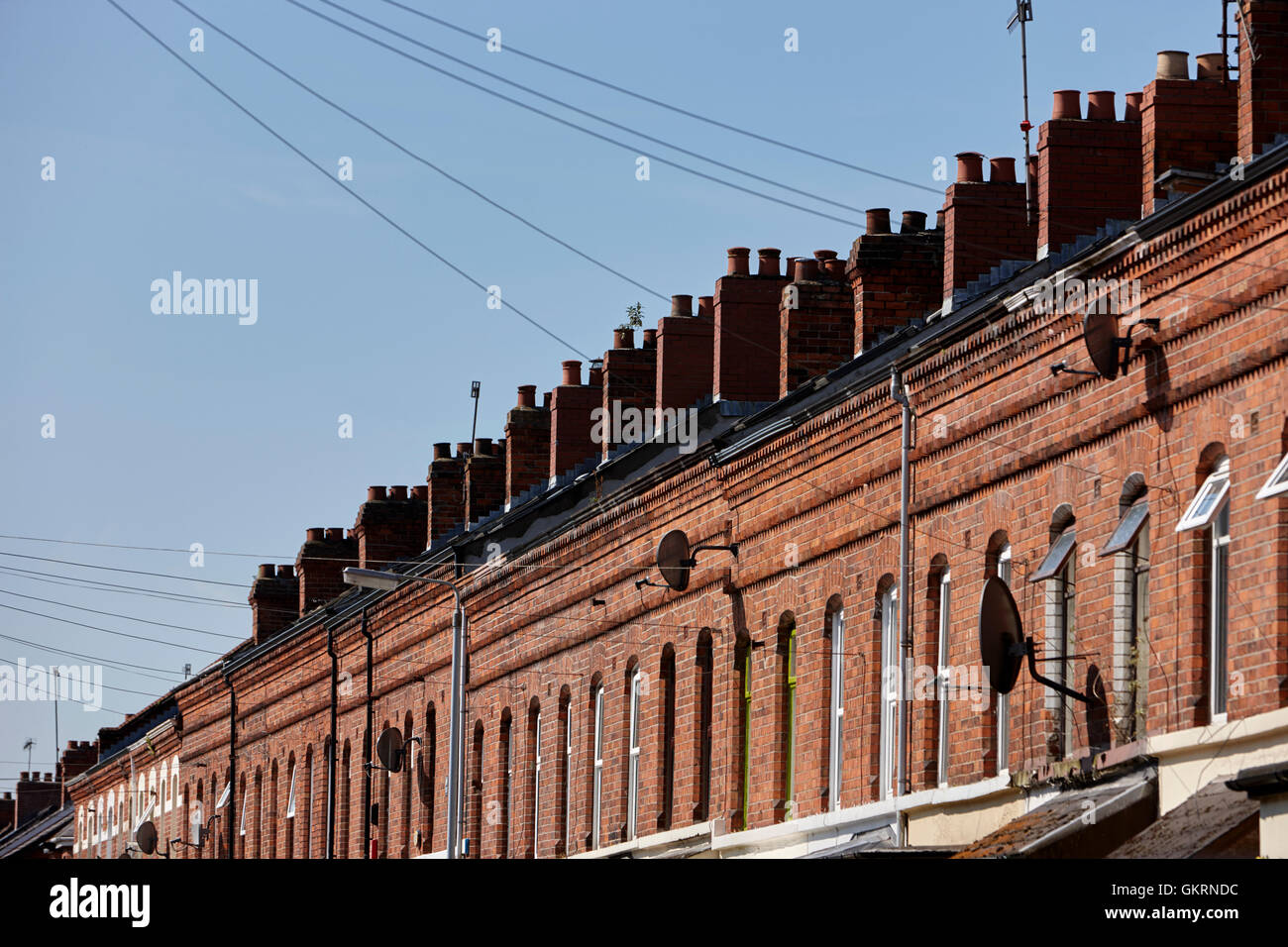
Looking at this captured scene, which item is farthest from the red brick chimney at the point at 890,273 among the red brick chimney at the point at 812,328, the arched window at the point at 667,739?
the arched window at the point at 667,739

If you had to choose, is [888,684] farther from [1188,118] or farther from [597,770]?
[597,770]

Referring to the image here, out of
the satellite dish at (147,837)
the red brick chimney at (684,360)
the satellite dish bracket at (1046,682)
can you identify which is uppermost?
the red brick chimney at (684,360)

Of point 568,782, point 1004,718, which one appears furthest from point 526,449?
point 1004,718

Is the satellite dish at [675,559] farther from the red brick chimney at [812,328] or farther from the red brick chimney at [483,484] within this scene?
the red brick chimney at [483,484]

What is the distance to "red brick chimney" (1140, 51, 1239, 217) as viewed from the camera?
24859 mm

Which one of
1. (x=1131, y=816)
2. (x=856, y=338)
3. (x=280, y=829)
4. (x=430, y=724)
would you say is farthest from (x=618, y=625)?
(x=280, y=829)

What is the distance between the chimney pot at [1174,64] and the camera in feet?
84.1

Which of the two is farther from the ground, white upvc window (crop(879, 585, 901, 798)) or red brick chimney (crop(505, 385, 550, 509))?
red brick chimney (crop(505, 385, 550, 509))

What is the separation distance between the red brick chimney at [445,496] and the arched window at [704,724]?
1891cm

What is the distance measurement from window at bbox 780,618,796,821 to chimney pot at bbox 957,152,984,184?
5577mm

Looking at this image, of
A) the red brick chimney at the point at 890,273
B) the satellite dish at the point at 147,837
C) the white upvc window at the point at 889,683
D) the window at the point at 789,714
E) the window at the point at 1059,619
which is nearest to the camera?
the window at the point at 1059,619

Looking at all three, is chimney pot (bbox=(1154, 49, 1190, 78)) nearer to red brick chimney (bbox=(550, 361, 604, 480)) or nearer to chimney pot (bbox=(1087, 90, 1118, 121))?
chimney pot (bbox=(1087, 90, 1118, 121))

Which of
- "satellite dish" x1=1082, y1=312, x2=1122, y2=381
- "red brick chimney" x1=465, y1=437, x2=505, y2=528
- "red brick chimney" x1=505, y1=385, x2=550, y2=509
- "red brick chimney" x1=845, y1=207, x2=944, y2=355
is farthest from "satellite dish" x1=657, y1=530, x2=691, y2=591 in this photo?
"red brick chimney" x1=465, y1=437, x2=505, y2=528

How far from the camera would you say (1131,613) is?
2173 cm
